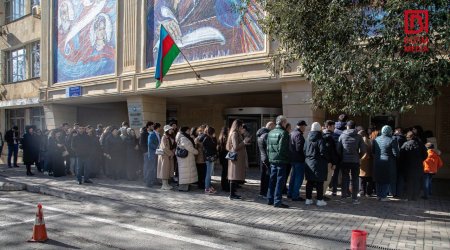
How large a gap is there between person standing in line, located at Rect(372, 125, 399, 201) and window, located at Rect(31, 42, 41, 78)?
1808cm

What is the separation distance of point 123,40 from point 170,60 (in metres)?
3.54

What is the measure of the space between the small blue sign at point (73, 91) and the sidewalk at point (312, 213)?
278 inches

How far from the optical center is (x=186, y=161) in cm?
921

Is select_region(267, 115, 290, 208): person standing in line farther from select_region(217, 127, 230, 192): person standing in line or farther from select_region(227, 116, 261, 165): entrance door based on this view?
select_region(227, 116, 261, 165): entrance door

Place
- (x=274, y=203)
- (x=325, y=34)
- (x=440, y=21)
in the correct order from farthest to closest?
(x=274, y=203), (x=325, y=34), (x=440, y=21)

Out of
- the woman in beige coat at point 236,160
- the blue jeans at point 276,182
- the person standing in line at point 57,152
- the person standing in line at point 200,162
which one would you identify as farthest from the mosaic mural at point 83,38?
the blue jeans at point 276,182

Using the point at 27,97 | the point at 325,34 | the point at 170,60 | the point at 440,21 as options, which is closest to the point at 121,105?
the point at 27,97

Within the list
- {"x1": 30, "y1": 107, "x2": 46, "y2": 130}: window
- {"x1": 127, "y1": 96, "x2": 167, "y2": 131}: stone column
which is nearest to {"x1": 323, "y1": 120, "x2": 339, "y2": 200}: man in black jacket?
{"x1": 127, "y1": 96, "x2": 167, "y2": 131}: stone column

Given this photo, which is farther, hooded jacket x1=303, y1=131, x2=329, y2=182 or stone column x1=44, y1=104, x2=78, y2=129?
stone column x1=44, y1=104, x2=78, y2=129

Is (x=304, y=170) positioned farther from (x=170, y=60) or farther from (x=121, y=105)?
(x=121, y=105)

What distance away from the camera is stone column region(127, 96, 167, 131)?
14523mm

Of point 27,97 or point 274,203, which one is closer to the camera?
point 274,203

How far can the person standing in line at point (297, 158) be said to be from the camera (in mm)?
8062

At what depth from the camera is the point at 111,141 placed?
11336 mm
